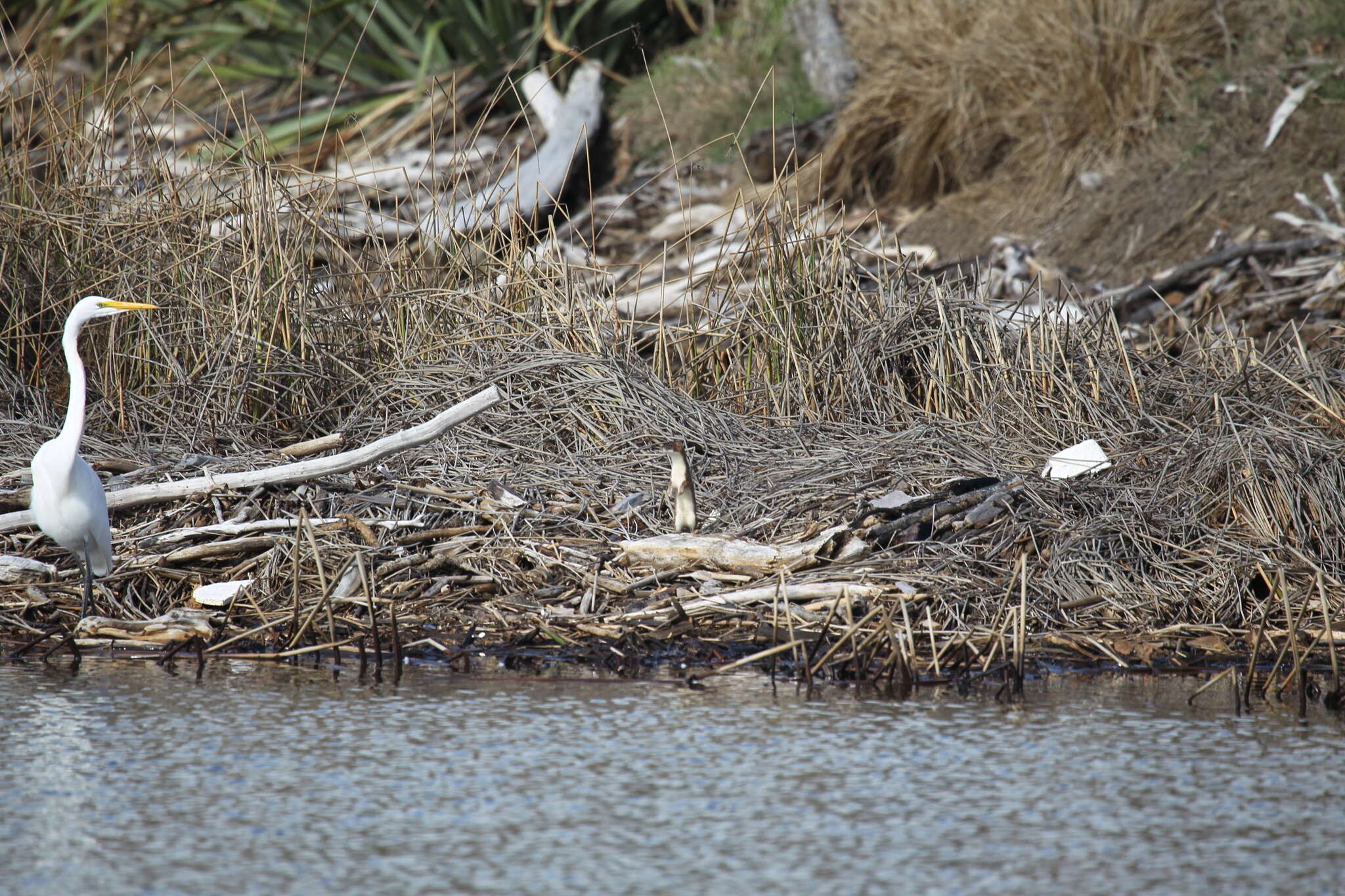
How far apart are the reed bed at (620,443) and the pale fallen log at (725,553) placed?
53 mm

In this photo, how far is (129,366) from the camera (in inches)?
216

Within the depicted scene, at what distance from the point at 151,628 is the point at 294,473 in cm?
69

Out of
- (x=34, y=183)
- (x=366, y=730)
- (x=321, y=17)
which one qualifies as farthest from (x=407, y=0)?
(x=366, y=730)

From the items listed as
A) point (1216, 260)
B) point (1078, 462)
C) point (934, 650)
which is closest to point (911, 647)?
point (934, 650)

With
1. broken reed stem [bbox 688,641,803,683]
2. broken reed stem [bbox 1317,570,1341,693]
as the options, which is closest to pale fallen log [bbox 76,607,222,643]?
broken reed stem [bbox 688,641,803,683]

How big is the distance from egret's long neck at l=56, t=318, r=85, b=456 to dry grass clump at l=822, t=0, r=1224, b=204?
5.78 metres

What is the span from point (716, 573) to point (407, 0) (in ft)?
26.2

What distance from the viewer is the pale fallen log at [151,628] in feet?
13.0

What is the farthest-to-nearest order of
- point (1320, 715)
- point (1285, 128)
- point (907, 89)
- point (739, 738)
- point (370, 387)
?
1. point (907, 89)
2. point (1285, 128)
3. point (370, 387)
4. point (1320, 715)
5. point (739, 738)

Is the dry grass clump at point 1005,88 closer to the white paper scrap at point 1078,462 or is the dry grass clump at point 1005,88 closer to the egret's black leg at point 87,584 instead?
the white paper scrap at point 1078,462

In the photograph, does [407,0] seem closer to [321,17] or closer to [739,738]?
[321,17]

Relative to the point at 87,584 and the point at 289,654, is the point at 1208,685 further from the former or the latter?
the point at 87,584

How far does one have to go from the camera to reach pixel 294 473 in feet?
14.6

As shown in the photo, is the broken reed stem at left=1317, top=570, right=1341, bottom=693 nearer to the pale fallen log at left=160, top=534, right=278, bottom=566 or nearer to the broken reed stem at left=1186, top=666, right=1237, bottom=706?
the broken reed stem at left=1186, top=666, right=1237, bottom=706
